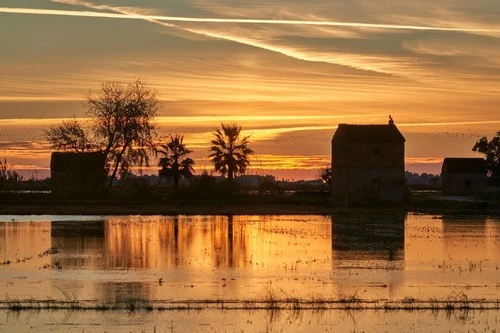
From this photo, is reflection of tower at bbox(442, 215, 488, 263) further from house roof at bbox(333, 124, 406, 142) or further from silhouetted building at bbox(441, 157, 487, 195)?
silhouetted building at bbox(441, 157, 487, 195)

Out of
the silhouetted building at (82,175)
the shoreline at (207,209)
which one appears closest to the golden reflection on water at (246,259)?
the shoreline at (207,209)

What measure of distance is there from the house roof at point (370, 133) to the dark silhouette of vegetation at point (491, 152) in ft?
111

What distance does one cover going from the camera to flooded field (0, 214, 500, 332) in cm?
2192

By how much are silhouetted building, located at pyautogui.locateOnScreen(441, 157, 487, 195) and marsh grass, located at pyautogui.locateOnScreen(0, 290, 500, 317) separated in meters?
92.4

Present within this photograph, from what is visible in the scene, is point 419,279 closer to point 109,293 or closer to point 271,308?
point 271,308

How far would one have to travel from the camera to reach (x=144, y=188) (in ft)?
298

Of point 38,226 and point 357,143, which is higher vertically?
point 357,143

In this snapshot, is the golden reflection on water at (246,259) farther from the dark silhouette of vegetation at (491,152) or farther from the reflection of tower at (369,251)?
the dark silhouette of vegetation at (491,152)

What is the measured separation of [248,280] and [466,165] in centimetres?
9060

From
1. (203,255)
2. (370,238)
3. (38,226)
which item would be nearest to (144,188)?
(38,226)

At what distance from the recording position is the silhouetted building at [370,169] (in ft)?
269

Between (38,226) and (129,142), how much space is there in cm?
4147

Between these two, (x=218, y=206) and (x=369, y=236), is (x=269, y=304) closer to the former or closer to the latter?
(x=369, y=236)

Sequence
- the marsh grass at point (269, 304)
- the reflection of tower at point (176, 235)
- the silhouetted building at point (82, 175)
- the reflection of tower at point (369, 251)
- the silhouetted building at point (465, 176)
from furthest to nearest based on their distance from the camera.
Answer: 1. the silhouetted building at point (465, 176)
2. the silhouetted building at point (82, 175)
3. the reflection of tower at point (176, 235)
4. the reflection of tower at point (369, 251)
5. the marsh grass at point (269, 304)
